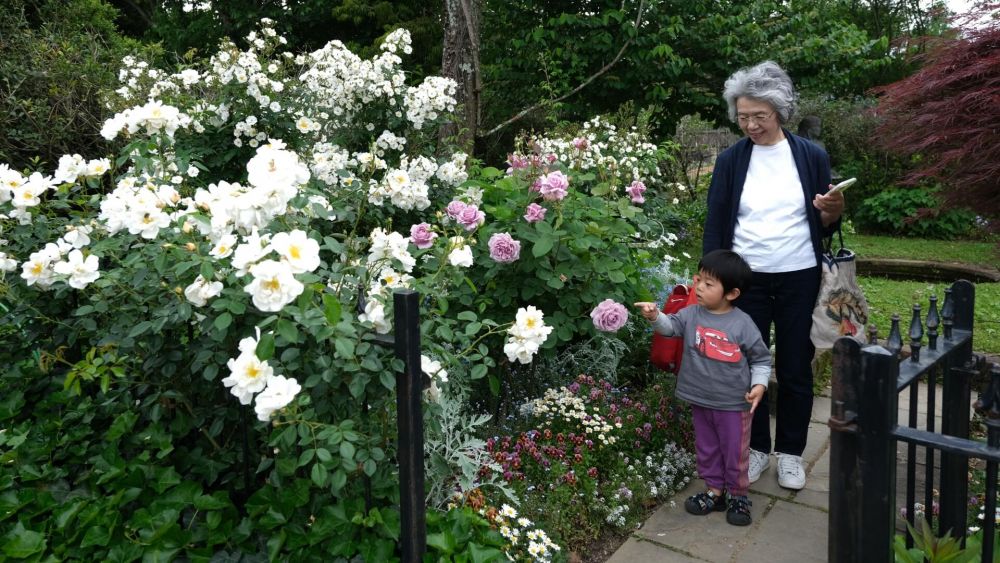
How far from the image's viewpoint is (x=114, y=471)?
7.43 feet

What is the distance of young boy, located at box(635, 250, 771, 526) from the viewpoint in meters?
2.69

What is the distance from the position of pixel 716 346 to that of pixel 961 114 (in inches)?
58.7

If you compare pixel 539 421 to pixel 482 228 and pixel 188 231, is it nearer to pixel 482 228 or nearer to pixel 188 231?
pixel 482 228

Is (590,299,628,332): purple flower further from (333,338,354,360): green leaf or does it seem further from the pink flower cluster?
(333,338,354,360): green leaf

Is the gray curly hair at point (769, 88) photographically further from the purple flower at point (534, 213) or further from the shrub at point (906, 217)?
the shrub at point (906, 217)

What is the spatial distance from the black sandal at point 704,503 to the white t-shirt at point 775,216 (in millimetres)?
888

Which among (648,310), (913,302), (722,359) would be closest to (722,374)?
(722,359)

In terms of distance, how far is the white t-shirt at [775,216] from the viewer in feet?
9.23

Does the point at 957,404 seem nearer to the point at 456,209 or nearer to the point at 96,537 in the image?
the point at 456,209

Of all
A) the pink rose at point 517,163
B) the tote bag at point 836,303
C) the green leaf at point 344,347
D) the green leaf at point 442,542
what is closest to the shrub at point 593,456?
the green leaf at point 442,542

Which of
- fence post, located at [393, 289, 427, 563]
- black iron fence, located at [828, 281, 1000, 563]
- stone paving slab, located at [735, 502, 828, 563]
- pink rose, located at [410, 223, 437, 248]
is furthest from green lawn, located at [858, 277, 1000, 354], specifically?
fence post, located at [393, 289, 427, 563]

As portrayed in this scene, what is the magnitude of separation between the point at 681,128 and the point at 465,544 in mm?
10372

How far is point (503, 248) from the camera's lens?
9.70 ft

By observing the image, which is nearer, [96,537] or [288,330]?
[288,330]
